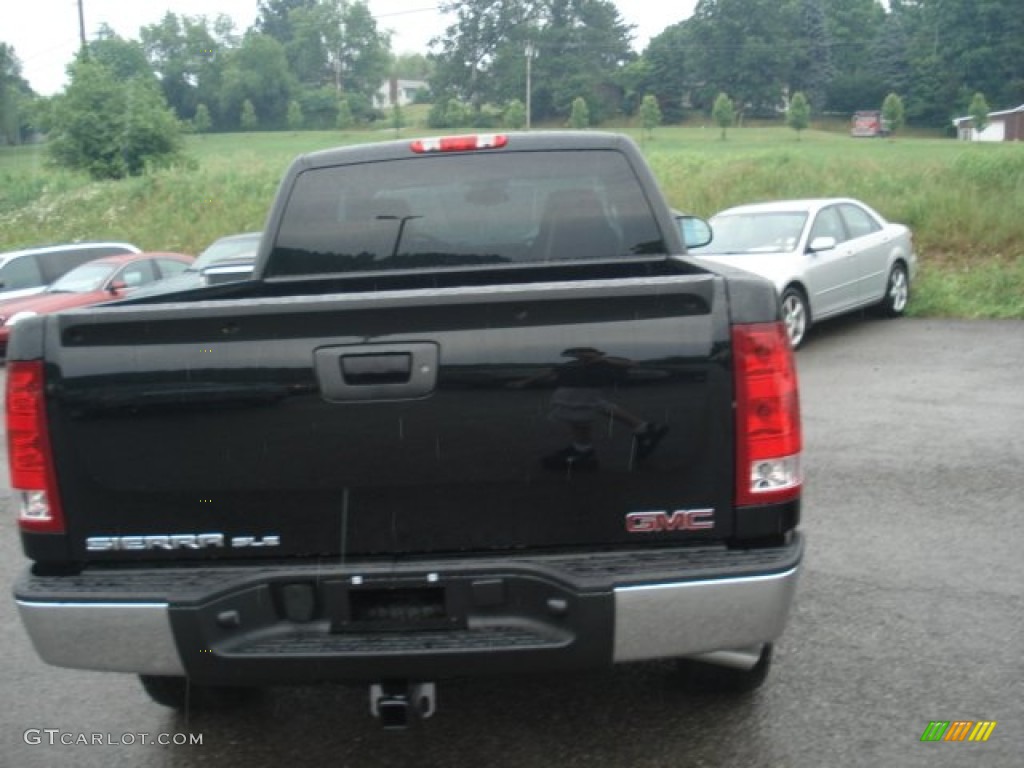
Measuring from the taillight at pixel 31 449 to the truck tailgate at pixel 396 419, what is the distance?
4 centimetres

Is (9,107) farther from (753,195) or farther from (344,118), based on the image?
(753,195)

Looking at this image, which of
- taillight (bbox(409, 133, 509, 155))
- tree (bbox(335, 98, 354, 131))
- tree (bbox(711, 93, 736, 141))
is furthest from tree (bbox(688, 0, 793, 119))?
taillight (bbox(409, 133, 509, 155))

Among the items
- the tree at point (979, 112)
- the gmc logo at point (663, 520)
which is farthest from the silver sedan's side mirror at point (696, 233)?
the tree at point (979, 112)

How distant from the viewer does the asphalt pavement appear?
357 centimetres

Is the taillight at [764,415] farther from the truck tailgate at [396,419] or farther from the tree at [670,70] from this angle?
the tree at [670,70]

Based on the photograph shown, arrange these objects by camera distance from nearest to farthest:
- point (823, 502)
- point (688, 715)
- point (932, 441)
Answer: point (688, 715) < point (823, 502) < point (932, 441)

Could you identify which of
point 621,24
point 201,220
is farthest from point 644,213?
point 621,24

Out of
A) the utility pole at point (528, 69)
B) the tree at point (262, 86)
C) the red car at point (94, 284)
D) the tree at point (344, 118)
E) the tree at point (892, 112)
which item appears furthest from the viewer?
the tree at point (262, 86)

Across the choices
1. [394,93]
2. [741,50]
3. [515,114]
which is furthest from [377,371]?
[394,93]

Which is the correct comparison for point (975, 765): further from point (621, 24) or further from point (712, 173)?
point (621, 24)

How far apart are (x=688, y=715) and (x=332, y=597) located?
4.92 feet

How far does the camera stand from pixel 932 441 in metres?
7.96

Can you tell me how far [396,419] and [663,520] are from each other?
76 cm

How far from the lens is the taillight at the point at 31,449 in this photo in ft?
9.77
